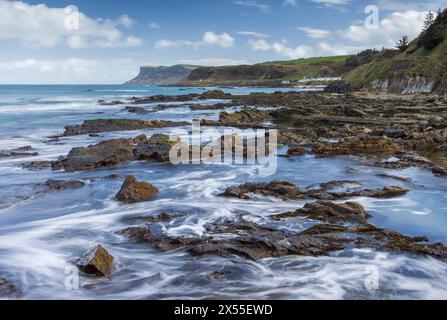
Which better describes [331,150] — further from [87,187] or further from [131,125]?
[131,125]

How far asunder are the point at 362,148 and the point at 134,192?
410 inches

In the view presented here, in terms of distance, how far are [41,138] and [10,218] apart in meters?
17.6

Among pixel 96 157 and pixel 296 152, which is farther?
pixel 296 152

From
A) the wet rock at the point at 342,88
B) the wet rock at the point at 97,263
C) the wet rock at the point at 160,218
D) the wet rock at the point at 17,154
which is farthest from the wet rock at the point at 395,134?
the wet rock at the point at 342,88

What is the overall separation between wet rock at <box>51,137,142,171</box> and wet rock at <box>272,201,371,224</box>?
360 inches

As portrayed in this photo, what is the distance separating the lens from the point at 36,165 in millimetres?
17391

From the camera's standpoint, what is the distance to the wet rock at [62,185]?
13.3 m

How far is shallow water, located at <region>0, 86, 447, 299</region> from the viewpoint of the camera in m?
6.77

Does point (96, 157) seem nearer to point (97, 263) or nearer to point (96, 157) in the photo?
point (96, 157)

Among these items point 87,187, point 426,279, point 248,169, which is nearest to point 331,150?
point 248,169

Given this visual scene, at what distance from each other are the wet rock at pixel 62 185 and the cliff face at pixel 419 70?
128 feet

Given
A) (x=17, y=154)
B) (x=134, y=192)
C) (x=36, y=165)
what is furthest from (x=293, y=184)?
(x=17, y=154)
